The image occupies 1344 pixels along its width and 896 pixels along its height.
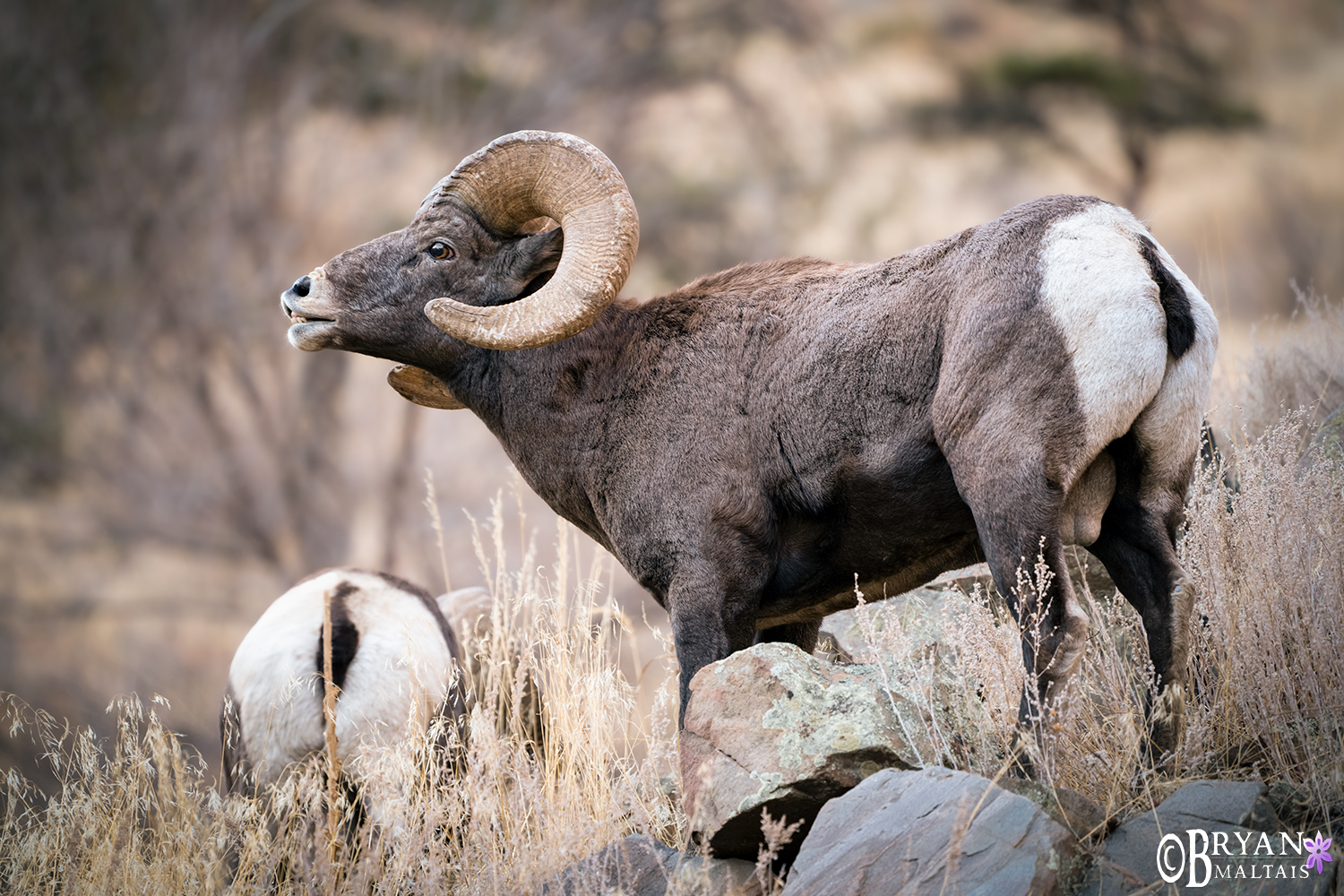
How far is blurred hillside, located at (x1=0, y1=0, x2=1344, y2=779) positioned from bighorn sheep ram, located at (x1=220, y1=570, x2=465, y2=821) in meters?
11.5

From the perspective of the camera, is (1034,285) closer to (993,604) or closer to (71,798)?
(993,604)

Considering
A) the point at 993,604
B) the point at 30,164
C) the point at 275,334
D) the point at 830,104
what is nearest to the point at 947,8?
the point at 830,104

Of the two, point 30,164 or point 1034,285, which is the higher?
point 30,164

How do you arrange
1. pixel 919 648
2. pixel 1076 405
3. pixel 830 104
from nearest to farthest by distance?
pixel 1076 405 → pixel 919 648 → pixel 830 104

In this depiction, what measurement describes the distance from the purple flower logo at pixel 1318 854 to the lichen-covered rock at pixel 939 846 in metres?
0.53

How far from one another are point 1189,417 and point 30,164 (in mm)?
19520

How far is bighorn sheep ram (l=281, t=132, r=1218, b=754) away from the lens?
3.22m

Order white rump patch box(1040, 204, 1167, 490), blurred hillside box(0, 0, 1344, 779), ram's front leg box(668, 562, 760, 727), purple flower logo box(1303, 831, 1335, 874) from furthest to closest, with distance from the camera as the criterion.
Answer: blurred hillside box(0, 0, 1344, 779) → ram's front leg box(668, 562, 760, 727) → white rump patch box(1040, 204, 1167, 490) → purple flower logo box(1303, 831, 1335, 874)

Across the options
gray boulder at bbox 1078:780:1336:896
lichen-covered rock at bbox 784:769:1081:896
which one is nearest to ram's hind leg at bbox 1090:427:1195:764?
gray boulder at bbox 1078:780:1336:896

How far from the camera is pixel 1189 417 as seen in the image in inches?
129

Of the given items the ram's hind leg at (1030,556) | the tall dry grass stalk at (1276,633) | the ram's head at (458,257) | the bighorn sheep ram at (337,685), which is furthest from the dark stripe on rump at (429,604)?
the tall dry grass stalk at (1276,633)

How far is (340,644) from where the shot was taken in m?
4.54

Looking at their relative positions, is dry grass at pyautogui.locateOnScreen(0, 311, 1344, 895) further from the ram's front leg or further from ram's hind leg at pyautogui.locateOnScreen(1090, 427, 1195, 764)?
the ram's front leg

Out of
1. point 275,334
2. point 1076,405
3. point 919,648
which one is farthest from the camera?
point 275,334
